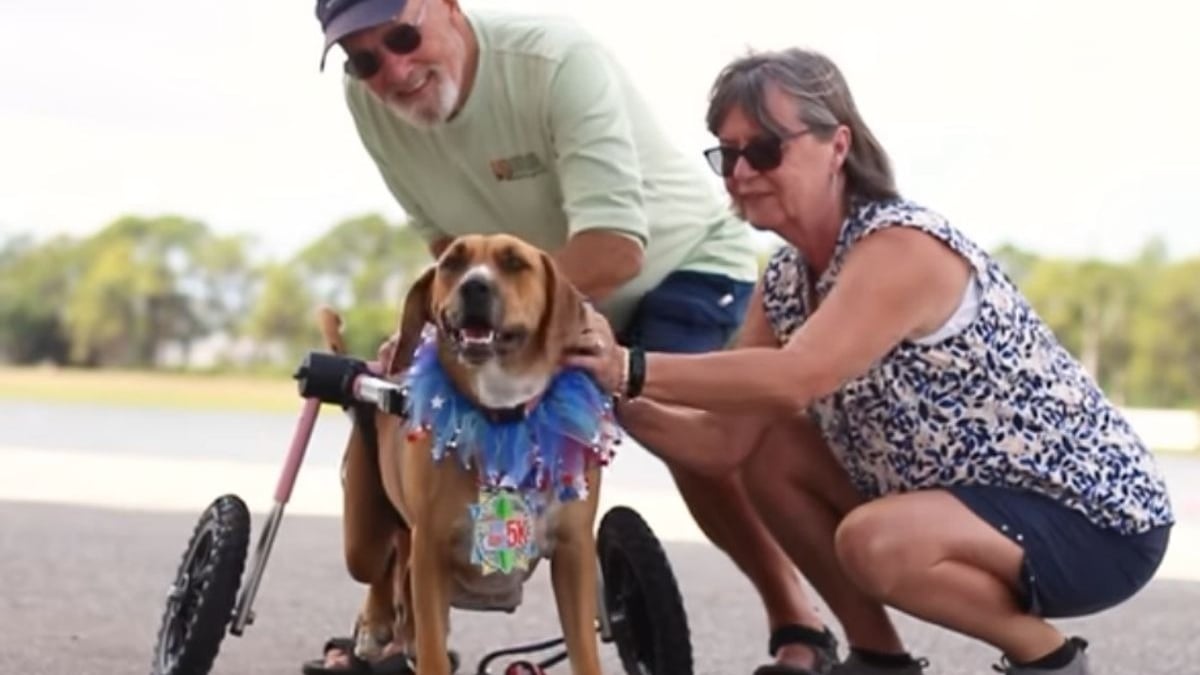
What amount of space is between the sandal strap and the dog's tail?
128cm

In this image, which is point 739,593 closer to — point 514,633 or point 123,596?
point 514,633

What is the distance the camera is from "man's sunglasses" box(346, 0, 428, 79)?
4421mm

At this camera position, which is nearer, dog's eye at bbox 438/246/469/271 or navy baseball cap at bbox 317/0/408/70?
dog's eye at bbox 438/246/469/271

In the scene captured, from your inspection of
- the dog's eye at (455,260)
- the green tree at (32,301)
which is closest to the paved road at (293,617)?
the dog's eye at (455,260)

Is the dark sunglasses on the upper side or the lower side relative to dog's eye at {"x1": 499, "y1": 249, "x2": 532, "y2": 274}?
upper

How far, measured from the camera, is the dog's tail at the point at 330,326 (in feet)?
15.4

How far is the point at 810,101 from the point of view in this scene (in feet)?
13.5

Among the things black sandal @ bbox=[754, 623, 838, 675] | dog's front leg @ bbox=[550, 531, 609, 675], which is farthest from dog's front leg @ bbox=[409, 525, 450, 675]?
black sandal @ bbox=[754, 623, 838, 675]

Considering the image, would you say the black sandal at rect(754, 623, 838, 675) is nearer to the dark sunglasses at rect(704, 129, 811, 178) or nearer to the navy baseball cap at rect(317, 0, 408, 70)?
the dark sunglasses at rect(704, 129, 811, 178)

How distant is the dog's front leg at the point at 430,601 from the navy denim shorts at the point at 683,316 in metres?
1.06

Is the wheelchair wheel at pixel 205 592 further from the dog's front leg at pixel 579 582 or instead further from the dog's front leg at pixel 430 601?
the dog's front leg at pixel 579 582

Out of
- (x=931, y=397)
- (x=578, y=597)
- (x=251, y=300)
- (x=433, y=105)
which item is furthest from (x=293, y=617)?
(x=251, y=300)

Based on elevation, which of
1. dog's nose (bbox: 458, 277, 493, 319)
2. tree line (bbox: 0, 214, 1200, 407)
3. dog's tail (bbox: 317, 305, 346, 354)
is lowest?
tree line (bbox: 0, 214, 1200, 407)

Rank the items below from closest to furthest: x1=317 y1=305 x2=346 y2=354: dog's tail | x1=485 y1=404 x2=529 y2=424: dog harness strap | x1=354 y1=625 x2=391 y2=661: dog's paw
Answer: x1=485 y1=404 x2=529 y2=424: dog harness strap → x1=317 y1=305 x2=346 y2=354: dog's tail → x1=354 y1=625 x2=391 y2=661: dog's paw
